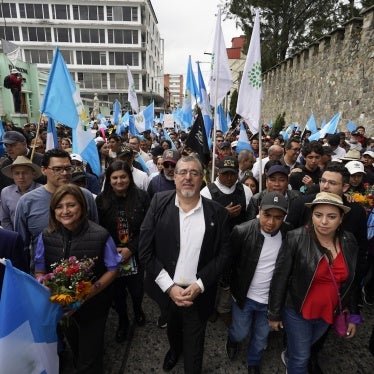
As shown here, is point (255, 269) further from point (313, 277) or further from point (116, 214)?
point (116, 214)

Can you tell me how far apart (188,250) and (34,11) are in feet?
186

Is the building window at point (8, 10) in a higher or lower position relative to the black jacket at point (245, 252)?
higher

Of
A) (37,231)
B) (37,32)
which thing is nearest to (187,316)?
(37,231)

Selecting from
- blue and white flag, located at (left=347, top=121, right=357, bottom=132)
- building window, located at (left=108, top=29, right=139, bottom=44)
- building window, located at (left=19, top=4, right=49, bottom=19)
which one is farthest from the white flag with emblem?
building window, located at (left=19, top=4, right=49, bottom=19)

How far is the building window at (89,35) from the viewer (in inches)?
1813

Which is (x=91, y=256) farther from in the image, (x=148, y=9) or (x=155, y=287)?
(x=148, y=9)

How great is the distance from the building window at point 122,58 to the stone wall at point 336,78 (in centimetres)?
3529

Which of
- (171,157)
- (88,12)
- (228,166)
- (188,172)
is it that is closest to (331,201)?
(188,172)

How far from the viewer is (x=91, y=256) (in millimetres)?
2203

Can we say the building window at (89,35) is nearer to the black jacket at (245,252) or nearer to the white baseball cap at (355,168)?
the white baseball cap at (355,168)

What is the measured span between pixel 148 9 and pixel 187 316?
56.2m

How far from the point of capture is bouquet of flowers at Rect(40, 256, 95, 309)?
191cm

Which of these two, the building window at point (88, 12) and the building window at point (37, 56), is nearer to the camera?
the building window at point (88, 12)

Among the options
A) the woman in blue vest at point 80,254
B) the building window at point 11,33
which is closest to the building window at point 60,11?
the building window at point 11,33
